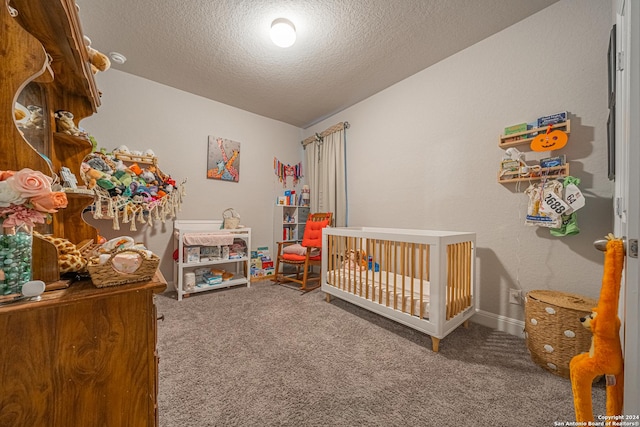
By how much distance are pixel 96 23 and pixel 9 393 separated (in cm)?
269

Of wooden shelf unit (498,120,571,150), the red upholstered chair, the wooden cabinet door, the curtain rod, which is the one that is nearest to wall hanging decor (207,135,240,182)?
the curtain rod

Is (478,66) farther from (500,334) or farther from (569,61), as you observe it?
(500,334)

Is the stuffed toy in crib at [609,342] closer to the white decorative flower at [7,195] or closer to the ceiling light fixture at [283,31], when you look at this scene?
the white decorative flower at [7,195]

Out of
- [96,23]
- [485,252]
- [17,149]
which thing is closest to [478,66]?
[485,252]

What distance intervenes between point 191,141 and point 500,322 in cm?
385

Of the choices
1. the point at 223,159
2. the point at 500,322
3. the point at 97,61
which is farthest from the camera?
the point at 223,159

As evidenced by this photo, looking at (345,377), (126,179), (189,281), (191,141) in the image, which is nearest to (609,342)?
(345,377)

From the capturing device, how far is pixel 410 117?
263 centimetres

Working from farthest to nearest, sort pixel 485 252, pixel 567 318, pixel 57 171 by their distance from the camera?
pixel 485 252
pixel 567 318
pixel 57 171

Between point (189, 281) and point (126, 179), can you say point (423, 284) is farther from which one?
point (126, 179)

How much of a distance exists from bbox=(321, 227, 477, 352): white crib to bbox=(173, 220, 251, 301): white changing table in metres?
1.38

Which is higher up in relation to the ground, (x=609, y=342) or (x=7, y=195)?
(x=7, y=195)

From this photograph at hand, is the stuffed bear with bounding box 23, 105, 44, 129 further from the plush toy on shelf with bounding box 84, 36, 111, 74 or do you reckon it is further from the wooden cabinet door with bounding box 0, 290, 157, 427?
the wooden cabinet door with bounding box 0, 290, 157, 427

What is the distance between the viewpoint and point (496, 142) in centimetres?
201
